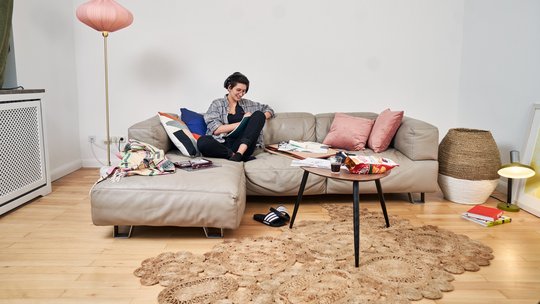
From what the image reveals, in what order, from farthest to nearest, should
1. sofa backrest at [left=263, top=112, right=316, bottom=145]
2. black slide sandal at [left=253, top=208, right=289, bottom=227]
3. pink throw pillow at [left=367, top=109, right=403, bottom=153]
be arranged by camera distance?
sofa backrest at [left=263, top=112, right=316, bottom=145] → pink throw pillow at [left=367, top=109, right=403, bottom=153] → black slide sandal at [left=253, top=208, right=289, bottom=227]

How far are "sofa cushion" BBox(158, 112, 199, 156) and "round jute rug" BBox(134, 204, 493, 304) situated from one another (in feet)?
3.41

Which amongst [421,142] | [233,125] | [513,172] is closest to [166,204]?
[233,125]

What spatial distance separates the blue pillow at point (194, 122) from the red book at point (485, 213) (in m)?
2.21

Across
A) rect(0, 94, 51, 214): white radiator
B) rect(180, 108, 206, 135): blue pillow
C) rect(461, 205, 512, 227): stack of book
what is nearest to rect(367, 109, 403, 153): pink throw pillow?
rect(461, 205, 512, 227): stack of book

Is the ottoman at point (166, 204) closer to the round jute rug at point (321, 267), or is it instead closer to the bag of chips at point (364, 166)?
the round jute rug at point (321, 267)

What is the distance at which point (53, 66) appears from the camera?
4082mm

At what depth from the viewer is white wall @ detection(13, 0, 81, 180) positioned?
3.67 metres

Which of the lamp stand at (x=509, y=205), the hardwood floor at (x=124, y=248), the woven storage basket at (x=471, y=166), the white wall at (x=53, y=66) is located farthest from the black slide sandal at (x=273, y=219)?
the white wall at (x=53, y=66)

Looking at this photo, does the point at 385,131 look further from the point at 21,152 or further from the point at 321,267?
the point at 21,152

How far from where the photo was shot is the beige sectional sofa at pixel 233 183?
2.60 m

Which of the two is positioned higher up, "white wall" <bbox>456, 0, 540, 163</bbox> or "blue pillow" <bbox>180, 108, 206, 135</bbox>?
"white wall" <bbox>456, 0, 540, 163</bbox>

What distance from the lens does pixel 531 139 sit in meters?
3.44

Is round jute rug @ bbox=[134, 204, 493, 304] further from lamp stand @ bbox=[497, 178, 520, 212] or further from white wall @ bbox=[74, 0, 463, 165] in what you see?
white wall @ bbox=[74, 0, 463, 165]

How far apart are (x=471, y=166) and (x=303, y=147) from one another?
1.33 m
